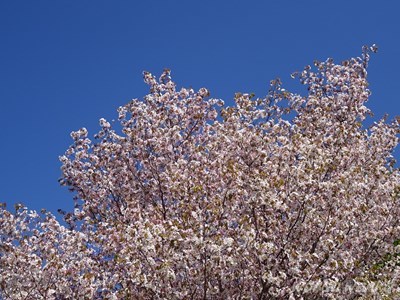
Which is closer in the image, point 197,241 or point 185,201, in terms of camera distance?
point 197,241

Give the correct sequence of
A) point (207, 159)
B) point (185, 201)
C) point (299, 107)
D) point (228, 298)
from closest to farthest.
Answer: point (228, 298) < point (185, 201) < point (207, 159) < point (299, 107)

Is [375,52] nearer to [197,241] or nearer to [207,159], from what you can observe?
[207,159]

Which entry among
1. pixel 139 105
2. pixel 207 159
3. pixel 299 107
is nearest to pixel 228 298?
pixel 207 159

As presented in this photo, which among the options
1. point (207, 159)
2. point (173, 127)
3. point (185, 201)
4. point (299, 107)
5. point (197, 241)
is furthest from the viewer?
point (299, 107)

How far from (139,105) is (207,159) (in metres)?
3.82

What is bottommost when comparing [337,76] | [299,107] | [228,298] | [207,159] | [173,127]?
[228,298]

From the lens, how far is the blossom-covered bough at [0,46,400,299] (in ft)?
41.2

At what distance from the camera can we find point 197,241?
12.0 meters

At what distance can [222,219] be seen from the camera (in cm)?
1343

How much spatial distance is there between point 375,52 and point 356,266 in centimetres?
1345

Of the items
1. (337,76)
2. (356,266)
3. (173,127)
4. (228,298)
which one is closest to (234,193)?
(228,298)

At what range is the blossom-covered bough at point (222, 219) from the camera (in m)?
12.6

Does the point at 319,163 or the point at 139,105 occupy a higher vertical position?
the point at 139,105

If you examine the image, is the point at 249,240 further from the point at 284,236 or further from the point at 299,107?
the point at 299,107
